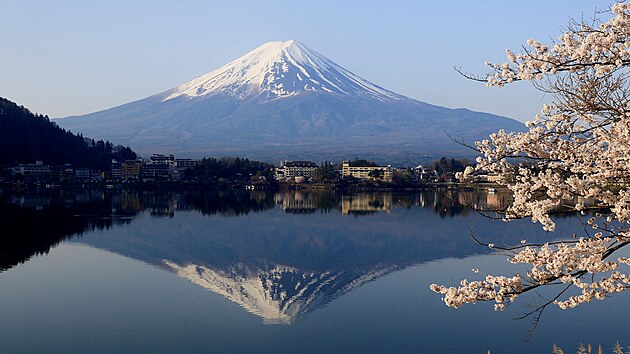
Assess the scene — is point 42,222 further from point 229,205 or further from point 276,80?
point 276,80

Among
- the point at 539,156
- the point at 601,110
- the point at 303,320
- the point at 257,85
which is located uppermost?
the point at 257,85

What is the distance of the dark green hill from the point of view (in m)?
50.4

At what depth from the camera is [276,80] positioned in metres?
133

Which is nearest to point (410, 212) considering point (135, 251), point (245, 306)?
point (135, 251)

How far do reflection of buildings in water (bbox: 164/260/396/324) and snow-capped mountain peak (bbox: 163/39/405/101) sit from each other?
117 metres

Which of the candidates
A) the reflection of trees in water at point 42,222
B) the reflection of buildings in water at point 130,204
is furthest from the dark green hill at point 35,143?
the reflection of trees in water at point 42,222

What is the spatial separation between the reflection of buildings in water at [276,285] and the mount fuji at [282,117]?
85.7 metres

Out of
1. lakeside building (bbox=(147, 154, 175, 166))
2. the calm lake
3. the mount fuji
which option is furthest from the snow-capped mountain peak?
the calm lake

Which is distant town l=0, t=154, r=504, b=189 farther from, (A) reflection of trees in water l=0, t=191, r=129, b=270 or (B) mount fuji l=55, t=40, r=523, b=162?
(B) mount fuji l=55, t=40, r=523, b=162

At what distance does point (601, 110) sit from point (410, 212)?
24.0m

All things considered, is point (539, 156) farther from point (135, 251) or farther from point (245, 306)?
point (135, 251)

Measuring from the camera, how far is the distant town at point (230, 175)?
4800 cm

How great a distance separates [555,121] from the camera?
336 centimetres

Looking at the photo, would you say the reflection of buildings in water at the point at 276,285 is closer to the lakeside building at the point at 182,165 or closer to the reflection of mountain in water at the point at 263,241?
the reflection of mountain in water at the point at 263,241
